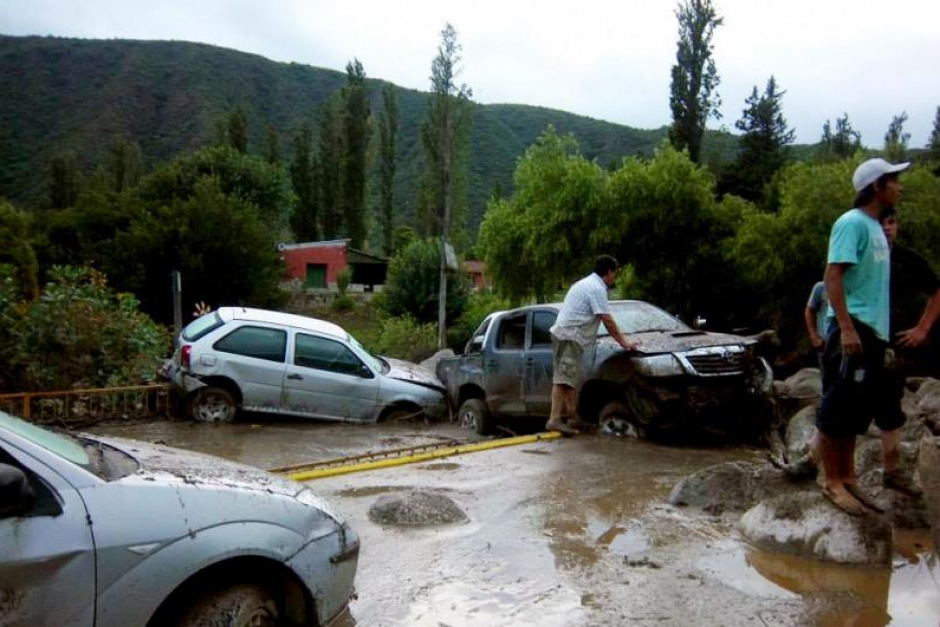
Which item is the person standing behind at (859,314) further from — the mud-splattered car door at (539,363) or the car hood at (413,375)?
the car hood at (413,375)

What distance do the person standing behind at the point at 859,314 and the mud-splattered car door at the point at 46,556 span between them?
3737 millimetres

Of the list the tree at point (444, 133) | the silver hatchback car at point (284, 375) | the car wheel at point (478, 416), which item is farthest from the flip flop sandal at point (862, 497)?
the tree at point (444, 133)

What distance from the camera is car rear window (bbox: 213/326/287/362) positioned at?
1262 centimetres

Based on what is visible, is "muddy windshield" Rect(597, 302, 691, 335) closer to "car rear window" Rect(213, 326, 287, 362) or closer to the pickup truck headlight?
the pickup truck headlight

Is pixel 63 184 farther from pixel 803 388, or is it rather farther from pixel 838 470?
pixel 838 470

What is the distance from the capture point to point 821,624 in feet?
13.3

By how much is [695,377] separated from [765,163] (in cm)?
3246

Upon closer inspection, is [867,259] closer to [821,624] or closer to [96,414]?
[821,624]

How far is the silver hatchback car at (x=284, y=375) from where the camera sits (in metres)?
12.5

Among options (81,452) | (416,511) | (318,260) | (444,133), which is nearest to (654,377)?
(416,511)

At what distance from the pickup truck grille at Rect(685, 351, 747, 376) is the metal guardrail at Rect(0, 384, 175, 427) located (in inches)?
317

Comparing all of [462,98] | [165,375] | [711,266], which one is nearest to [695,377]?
[165,375]

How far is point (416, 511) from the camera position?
582cm

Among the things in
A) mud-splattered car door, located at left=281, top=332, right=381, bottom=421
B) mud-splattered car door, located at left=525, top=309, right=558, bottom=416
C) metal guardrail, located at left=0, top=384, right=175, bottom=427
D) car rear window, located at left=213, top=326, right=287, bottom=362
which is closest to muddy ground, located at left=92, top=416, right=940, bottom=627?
mud-splattered car door, located at left=525, top=309, right=558, bottom=416
